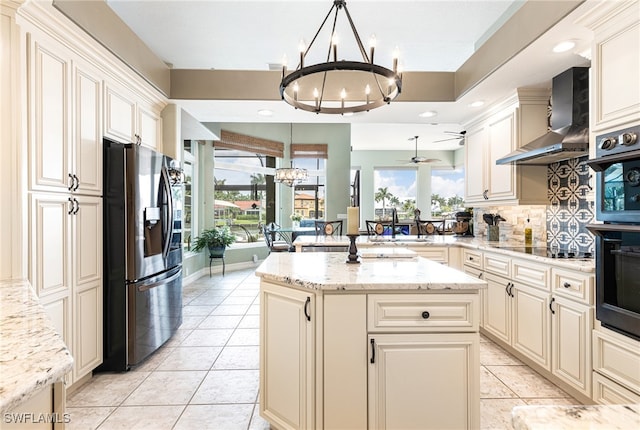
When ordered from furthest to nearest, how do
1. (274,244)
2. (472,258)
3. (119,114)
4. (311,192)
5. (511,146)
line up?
(311,192), (274,244), (472,258), (511,146), (119,114)

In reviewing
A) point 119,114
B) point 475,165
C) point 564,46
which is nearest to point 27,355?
point 119,114

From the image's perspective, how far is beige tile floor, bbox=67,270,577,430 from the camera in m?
1.88

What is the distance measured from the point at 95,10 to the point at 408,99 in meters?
2.68

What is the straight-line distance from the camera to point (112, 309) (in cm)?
239

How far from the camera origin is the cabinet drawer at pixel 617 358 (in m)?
1.61

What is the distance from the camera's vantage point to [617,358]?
1.71 metres

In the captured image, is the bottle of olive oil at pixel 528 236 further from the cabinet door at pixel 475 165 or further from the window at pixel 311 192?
the window at pixel 311 192

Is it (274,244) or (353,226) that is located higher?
(353,226)

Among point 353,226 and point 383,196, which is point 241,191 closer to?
point 383,196

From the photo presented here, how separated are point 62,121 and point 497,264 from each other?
3.51 m

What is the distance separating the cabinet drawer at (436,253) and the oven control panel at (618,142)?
1834mm

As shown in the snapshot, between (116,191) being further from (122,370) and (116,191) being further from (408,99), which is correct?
(408,99)

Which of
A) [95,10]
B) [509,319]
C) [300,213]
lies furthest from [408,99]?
[300,213]

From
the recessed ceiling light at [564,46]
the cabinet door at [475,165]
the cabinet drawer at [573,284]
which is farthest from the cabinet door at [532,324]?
the recessed ceiling light at [564,46]
